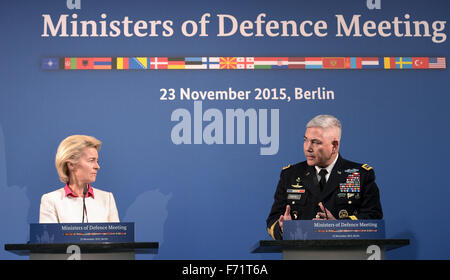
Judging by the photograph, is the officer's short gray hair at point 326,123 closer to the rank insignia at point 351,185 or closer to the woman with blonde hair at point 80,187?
the rank insignia at point 351,185

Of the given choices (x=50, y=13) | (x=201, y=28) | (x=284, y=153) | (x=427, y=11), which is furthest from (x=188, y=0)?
(x=427, y=11)

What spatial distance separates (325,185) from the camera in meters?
4.70

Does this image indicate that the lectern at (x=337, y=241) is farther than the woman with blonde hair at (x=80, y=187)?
No

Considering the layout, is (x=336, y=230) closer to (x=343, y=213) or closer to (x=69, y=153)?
(x=343, y=213)

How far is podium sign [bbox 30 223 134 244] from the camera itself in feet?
11.2

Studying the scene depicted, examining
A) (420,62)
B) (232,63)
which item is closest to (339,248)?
(232,63)

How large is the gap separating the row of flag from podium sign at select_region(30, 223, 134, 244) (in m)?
2.29

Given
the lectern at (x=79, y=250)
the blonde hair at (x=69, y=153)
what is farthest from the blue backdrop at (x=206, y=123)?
the lectern at (x=79, y=250)

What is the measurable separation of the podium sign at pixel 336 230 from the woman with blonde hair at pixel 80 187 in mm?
1780

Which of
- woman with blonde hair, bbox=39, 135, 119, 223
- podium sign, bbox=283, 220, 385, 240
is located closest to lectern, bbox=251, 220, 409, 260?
podium sign, bbox=283, 220, 385, 240

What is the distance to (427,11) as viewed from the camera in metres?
5.67

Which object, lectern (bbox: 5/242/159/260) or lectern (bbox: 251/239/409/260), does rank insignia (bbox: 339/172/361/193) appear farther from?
lectern (bbox: 5/242/159/260)

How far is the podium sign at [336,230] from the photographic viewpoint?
3.38 m
